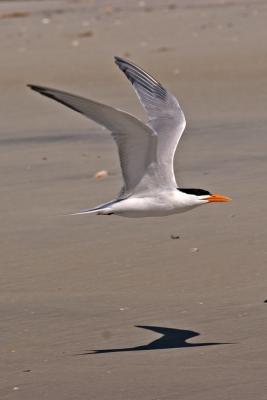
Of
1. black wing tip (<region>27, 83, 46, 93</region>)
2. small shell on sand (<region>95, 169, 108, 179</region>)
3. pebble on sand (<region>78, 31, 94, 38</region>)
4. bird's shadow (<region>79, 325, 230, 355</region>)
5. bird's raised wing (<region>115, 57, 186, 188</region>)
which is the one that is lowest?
pebble on sand (<region>78, 31, 94, 38</region>)

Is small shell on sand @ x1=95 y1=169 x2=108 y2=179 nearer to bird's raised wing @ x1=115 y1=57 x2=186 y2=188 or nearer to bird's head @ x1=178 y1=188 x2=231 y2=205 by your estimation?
bird's raised wing @ x1=115 y1=57 x2=186 y2=188

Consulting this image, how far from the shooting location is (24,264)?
762 centimetres

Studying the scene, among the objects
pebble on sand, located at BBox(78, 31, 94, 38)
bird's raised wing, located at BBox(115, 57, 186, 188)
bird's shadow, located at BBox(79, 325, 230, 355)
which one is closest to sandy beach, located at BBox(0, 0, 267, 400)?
bird's shadow, located at BBox(79, 325, 230, 355)

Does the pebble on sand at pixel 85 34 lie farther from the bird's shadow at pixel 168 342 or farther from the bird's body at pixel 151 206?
the bird's shadow at pixel 168 342

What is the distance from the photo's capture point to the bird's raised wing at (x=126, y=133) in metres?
6.36

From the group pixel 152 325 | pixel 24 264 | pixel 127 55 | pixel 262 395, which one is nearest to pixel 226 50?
pixel 127 55

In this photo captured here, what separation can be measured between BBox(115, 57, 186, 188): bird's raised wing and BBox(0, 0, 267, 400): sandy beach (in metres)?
0.69

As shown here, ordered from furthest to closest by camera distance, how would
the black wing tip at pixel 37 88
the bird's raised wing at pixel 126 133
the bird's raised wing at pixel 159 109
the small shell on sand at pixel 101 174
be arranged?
the small shell on sand at pixel 101 174 < the bird's raised wing at pixel 159 109 < the bird's raised wing at pixel 126 133 < the black wing tip at pixel 37 88

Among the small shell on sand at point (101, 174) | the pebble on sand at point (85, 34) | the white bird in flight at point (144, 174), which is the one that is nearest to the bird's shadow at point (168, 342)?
the white bird in flight at point (144, 174)

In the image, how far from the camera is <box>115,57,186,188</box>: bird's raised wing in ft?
24.4

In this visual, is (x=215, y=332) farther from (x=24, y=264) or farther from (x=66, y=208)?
(x=66, y=208)

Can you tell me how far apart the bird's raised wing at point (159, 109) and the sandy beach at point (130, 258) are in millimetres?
689

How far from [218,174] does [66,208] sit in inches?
55.6

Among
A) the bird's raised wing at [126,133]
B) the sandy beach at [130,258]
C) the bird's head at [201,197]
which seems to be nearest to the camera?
the sandy beach at [130,258]
